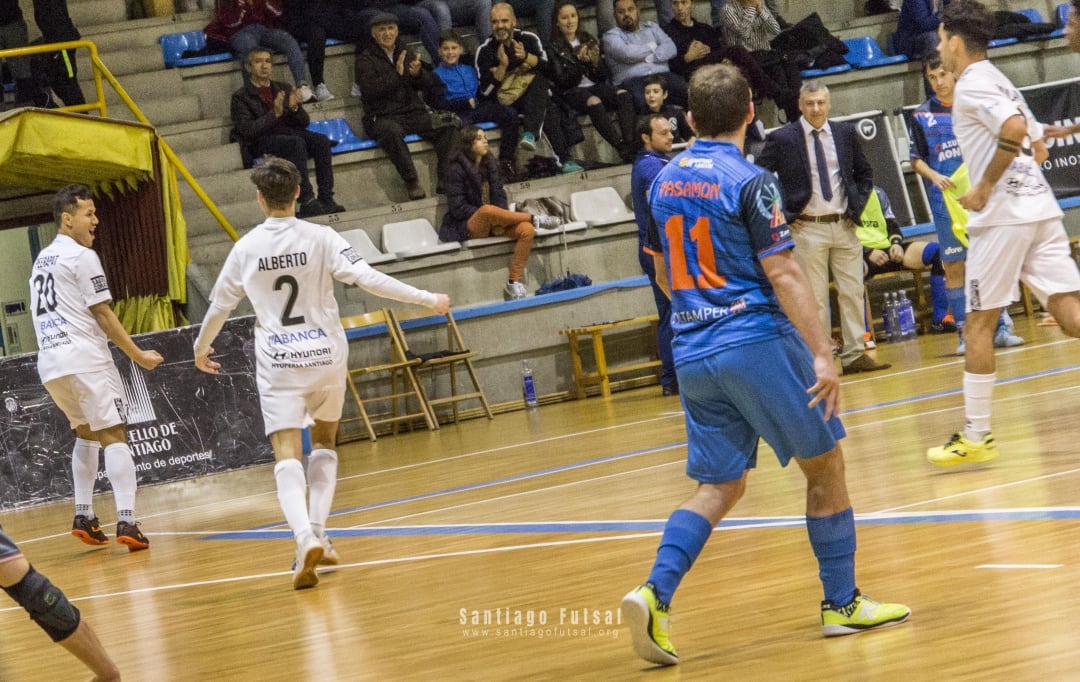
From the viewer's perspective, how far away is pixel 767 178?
3650 millimetres

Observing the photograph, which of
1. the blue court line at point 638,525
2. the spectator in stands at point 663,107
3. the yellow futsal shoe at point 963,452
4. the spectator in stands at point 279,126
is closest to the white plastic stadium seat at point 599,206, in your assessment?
the spectator in stands at point 663,107

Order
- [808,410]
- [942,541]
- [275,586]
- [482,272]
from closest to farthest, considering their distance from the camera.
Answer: [808,410] < [942,541] < [275,586] < [482,272]

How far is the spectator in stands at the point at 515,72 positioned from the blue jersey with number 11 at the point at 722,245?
435 inches

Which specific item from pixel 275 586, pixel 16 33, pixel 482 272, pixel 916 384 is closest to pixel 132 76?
pixel 16 33

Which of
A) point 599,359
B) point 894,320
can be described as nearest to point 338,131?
point 599,359

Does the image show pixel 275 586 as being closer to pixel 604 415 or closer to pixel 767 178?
pixel 767 178

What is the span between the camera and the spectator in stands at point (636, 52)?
15.1m

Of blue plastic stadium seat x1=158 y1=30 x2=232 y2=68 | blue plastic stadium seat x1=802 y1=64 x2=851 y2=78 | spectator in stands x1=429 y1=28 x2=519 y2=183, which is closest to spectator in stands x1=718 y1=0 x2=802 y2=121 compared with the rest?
blue plastic stadium seat x1=802 y1=64 x2=851 y2=78

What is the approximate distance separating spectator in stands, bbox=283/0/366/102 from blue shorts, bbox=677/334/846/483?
1175cm

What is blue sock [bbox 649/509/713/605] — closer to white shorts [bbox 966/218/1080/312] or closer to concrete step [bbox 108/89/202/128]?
white shorts [bbox 966/218/1080/312]

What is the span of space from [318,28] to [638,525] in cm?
1048

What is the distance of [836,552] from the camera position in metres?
3.58

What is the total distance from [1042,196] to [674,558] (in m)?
3.22

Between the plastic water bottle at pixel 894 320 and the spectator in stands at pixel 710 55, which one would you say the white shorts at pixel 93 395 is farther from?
the spectator in stands at pixel 710 55
